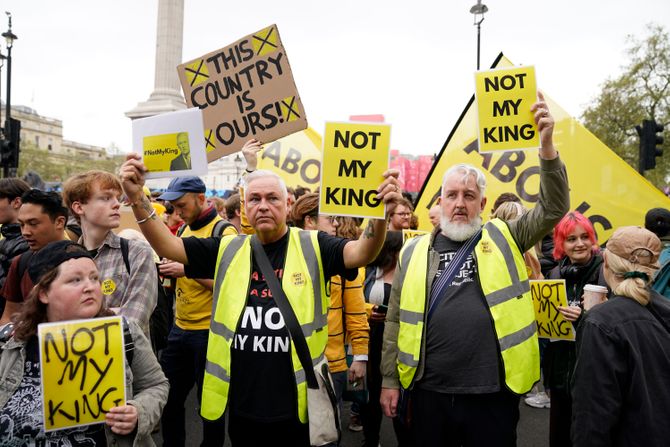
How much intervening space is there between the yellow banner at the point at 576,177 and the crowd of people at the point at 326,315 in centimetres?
325

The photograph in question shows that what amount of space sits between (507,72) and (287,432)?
2.31 metres

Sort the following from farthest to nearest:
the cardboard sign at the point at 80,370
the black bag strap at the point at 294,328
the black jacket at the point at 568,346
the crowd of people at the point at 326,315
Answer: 1. the black jacket at the point at 568,346
2. the black bag strap at the point at 294,328
3. the crowd of people at the point at 326,315
4. the cardboard sign at the point at 80,370

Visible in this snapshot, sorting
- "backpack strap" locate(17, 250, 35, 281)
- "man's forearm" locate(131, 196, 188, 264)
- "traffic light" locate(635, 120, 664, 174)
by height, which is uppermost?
"traffic light" locate(635, 120, 664, 174)

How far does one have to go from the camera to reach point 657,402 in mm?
2025

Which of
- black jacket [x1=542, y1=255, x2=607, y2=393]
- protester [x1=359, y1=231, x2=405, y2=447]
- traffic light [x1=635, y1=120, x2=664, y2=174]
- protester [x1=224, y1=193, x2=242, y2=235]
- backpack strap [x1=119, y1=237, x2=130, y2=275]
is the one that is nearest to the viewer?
backpack strap [x1=119, y1=237, x2=130, y2=275]

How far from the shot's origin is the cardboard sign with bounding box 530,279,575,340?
120 inches

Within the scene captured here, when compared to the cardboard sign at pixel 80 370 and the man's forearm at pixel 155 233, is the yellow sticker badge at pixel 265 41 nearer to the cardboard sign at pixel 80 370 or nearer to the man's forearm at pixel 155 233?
the man's forearm at pixel 155 233

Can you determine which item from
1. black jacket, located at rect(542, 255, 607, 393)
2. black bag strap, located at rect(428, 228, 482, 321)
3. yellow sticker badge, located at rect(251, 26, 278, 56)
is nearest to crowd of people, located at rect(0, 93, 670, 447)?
black bag strap, located at rect(428, 228, 482, 321)

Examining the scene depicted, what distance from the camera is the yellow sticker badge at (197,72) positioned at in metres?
3.63

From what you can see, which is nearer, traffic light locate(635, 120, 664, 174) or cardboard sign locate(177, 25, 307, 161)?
cardboard sign locate(177, 25, 307, 161)

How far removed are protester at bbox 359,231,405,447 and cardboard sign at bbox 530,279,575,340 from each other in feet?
3.63

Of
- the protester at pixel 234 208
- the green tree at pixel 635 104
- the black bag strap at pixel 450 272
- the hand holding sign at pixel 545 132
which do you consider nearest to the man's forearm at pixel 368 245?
the black bag strap at pixel 450 272

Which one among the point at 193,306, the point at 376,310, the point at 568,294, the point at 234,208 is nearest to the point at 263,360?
the point at 193,306

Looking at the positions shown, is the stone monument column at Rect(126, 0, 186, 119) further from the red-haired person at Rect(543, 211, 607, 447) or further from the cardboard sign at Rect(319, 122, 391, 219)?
the cardboard sign at Rect(319, 122, 391, 219)
